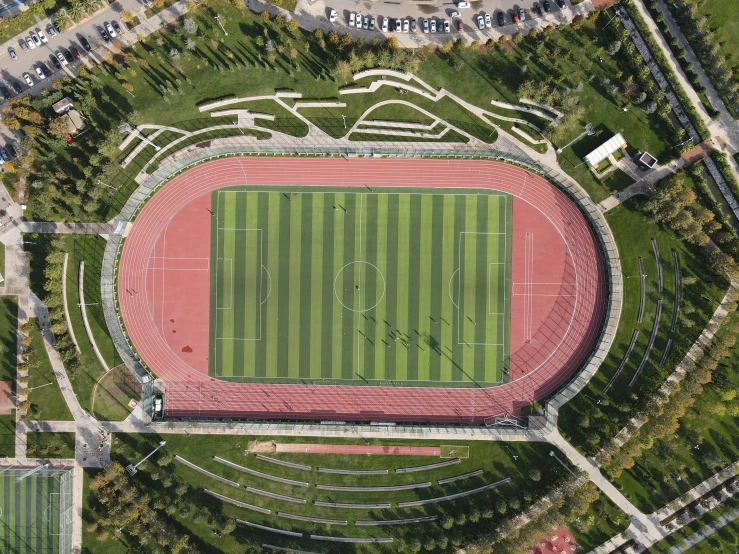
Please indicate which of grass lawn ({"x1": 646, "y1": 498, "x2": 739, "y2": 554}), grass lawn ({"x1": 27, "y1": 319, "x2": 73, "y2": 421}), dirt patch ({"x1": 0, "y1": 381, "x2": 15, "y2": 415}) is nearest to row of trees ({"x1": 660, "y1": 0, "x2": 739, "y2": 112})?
grass lawn ({"x1": 646, "y1": 498, "x2": 739, "y2": 554})

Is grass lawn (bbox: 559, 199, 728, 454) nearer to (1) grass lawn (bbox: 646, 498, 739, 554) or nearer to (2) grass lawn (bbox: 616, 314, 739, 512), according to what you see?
(2) grass lawn (bbox: 616, 314, 739, 512)

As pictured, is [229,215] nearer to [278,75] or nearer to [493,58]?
[278,75]

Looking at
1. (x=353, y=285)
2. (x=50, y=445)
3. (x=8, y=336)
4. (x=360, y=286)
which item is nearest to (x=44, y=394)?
(x=50, y=445)

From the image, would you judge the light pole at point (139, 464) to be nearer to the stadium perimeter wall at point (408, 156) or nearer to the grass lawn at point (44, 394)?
the stadium perimeter wall at point (408, 156)

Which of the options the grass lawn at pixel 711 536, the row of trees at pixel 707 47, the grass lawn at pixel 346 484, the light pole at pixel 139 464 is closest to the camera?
the row of trees at pixel 707 47

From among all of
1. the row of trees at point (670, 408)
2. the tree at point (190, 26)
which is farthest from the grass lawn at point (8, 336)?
the row of trees at point (670, 408)

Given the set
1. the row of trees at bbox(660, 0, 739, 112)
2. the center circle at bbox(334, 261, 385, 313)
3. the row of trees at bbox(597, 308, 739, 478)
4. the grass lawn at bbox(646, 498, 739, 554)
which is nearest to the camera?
the row of trees at bbox(597, 308, 739, 478)

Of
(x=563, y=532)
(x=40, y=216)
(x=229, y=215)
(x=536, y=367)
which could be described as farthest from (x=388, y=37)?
(x=563, y=532)
